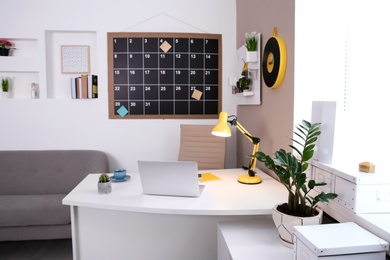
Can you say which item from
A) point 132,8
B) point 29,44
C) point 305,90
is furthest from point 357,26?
point 29,44

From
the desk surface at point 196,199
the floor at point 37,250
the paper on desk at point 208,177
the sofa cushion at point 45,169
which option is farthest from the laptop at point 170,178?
the sofa cushion at point 45,169

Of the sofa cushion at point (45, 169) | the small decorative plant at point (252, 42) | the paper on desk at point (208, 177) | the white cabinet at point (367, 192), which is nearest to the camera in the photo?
the white cabinet at point (367, 192)

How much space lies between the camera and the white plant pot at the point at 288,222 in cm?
130

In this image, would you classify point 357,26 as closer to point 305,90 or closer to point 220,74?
point 305,90

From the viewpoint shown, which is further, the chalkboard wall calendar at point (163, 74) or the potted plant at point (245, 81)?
the chalkboard wall calendar at point (163, 74)

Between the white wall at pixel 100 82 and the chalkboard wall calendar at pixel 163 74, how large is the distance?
0.09 m

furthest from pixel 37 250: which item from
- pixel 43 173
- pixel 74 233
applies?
pixel 74 233

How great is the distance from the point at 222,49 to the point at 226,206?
7.38ft

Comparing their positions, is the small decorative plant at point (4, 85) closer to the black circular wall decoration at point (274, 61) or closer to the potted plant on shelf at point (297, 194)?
the black circular wall decoration at point (274, 61)

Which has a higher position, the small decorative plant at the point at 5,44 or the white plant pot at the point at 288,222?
the small decorative plant at the point at 5,44

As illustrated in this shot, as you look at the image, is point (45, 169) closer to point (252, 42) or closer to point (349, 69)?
point (252, 42)

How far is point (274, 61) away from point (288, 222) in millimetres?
1234

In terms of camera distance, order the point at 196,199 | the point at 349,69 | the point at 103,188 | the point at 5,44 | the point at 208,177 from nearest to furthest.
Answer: the point at 349,69 → the point at 196,199 → the point at 103,188 → the point at 208,177 → the point at 5,44

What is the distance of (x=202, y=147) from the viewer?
3080 mm
